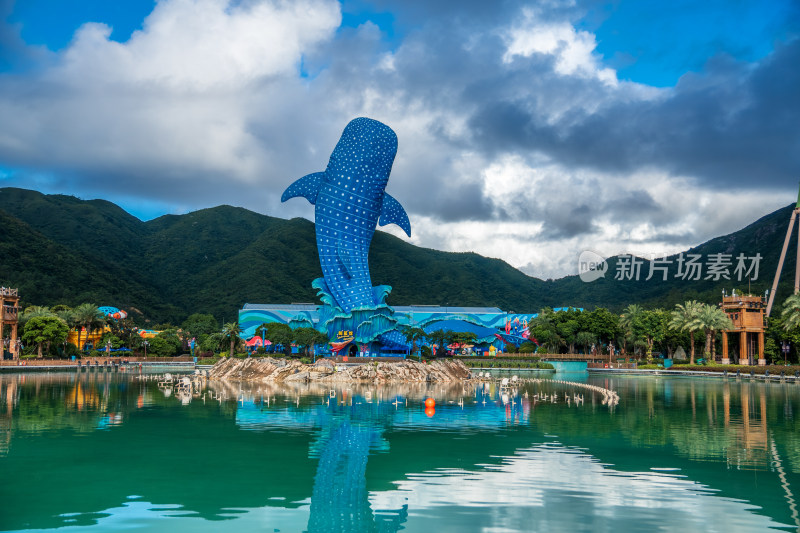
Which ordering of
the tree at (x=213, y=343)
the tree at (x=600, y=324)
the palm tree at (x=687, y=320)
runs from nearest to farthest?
the palm tree at (x=687, y=320)
the tree at (x=600, y=324)
the tree at (x=213, y=343)

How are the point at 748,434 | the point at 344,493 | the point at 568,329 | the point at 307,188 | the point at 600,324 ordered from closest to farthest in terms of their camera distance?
the point at 344,493, the point at 748,434, the point at 307,188, the point at 600,324, the point at 568,329

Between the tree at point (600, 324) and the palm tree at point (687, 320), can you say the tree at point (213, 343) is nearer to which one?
the tree at point (600, 324)

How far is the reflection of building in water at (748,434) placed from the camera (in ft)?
56.1

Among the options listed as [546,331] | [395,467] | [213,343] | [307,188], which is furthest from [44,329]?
[395,467]

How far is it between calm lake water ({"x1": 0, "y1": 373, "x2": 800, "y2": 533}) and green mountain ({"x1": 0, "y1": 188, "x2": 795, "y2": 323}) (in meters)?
77.1

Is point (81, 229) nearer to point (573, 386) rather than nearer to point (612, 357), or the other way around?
point (612, 357)

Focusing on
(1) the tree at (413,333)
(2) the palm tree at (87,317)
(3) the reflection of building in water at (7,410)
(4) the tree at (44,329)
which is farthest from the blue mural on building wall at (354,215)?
(3) the reflection of building in water at (7,410)

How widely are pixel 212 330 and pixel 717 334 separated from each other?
210 ft

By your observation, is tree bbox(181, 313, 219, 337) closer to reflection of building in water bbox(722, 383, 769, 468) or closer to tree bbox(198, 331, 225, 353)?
tree bbox(198, 331, 225, 353)

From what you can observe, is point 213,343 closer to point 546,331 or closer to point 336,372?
point 336,372

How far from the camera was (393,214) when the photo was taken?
72.7 m

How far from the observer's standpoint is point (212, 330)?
9300 cm

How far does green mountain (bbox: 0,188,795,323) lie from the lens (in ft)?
353

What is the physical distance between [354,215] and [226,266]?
83649mm
